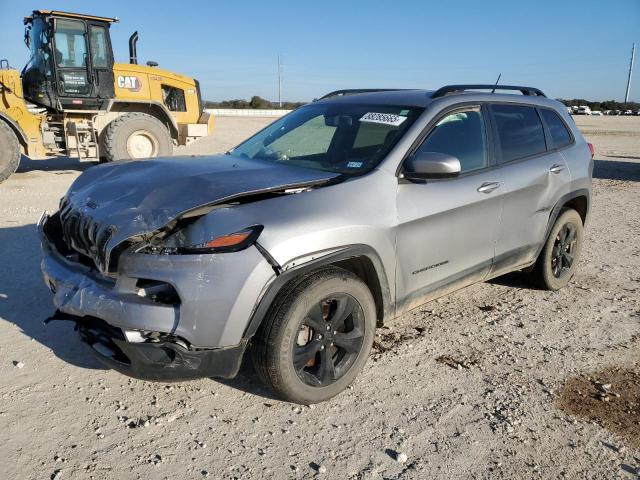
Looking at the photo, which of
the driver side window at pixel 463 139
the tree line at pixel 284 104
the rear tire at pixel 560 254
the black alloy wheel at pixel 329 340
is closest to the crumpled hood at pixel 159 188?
the black alloy wheel at pixel 329 340

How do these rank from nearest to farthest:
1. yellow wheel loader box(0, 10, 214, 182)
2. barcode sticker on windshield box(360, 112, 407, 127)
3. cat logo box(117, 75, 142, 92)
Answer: barcode sticker on windshield box(360, 112, 407, 127), yellow wheel loader box(0, 10, 214, 182), cat logo box(117, 75, 142, 92)

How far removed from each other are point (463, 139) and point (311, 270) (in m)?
1.78

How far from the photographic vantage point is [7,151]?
10234 mm

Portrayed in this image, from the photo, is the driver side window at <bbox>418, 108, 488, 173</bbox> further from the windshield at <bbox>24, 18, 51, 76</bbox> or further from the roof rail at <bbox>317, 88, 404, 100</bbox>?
the windshield at <bbox>24, 18, 51, 76</bbox>

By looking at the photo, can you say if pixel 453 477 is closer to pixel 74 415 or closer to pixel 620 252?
pixel 74 415

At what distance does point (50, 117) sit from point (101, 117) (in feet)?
3.48

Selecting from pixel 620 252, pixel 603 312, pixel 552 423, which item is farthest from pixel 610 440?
pixel 620 252

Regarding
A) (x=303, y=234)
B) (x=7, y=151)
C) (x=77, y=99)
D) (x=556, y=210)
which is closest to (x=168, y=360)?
(x=303, y=234)

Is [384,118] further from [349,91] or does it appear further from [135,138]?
[135,138]

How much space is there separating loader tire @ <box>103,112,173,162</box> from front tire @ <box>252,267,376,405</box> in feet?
30.3

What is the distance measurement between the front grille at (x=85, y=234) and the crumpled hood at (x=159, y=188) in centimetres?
1

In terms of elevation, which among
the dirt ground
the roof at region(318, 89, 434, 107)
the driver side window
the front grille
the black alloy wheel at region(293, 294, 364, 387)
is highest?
the roof at region(318, 89, 434, 107)

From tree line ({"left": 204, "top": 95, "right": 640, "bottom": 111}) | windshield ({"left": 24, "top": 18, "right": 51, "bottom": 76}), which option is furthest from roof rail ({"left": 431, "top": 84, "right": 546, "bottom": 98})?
tree line ({"left": 204, "top": 95, "right": 640, "bottom": 111})

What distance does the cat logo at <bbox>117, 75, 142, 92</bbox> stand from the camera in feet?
39.1
